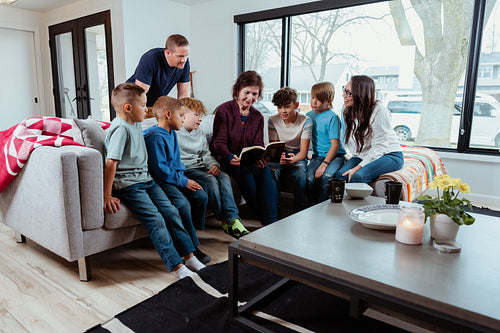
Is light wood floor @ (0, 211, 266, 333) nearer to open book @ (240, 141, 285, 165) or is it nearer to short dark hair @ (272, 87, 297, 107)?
open book @ (240, 141, 285, 165)

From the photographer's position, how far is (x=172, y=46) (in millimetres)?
2506

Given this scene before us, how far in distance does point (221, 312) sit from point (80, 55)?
500 cm

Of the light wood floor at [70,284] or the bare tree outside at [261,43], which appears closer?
the light wood floor at [70,284]

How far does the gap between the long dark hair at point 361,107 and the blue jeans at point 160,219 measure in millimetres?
1286

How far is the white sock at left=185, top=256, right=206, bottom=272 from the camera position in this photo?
1.80 m

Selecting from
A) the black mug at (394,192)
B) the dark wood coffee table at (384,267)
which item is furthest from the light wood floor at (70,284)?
the black mug at (394,192)

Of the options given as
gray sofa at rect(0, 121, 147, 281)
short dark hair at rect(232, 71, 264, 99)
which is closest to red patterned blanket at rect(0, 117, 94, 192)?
gray sofa at rect(0, 121, 147, 281)

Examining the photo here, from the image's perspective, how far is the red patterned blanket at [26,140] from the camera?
1.71m

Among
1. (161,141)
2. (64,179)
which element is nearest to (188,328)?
(64,179)

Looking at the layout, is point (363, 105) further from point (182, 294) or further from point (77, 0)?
point (77, 0)

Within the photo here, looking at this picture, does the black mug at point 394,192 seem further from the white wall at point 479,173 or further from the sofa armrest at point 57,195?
the white wall at point 479,173

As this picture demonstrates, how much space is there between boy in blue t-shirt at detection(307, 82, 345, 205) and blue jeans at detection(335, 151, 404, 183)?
114mm

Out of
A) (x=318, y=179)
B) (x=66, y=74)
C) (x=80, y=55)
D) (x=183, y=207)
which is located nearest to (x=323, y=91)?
(x=318, y=179)

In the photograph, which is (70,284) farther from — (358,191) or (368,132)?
→ (368,132)
